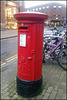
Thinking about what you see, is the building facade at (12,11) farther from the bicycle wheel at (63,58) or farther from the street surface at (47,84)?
the street surface at (47,84)

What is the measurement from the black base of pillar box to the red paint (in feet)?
0.29

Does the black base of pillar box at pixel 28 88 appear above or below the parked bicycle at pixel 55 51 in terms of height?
below

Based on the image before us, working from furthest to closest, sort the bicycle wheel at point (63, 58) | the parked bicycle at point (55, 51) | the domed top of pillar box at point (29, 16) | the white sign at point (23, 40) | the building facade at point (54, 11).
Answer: the building facade at point (54, 11) < the parked bicycle at point (55, 51) < the bicycle wheel at point (63, 58) < the white sign at point (23, 40) < the domed top of pillar box at point (29, 16)

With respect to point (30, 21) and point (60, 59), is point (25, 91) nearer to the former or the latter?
point (30, 21)

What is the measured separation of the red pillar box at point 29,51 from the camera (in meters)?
2.47

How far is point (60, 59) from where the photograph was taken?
4.43 metres

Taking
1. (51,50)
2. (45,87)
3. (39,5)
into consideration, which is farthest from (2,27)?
(39,5)

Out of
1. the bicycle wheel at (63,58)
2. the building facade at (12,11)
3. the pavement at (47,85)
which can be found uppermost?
the building facade at (12,11)

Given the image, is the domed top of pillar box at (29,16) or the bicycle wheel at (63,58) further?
the bicycle wheel at (63,58)

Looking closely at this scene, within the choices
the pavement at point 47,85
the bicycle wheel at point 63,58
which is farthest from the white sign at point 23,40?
the bicycle wheel at point 63,58

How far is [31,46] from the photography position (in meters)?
2.57

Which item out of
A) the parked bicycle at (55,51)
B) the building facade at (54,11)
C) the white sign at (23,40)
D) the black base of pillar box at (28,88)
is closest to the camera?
the white sign at (23,40)

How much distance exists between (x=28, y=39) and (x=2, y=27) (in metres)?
24.6

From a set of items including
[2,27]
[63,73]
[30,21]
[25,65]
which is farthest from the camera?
[2,27]
